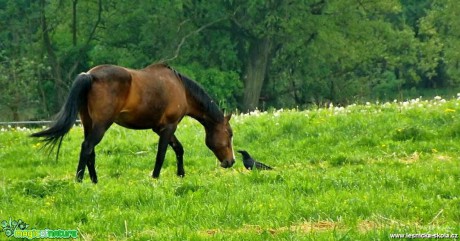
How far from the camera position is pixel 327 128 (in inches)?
622

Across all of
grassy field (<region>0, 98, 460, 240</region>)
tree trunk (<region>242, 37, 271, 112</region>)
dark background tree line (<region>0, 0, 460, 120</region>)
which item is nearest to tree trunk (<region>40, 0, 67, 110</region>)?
dark background tree line (<region>0, 0, 460, 120</region>)

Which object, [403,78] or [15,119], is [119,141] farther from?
[403,78]

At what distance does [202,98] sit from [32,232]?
647 centimetres

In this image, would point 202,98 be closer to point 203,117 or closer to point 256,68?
point 203,117

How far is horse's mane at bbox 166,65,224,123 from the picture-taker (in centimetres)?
1274

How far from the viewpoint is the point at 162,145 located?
39.4 feet

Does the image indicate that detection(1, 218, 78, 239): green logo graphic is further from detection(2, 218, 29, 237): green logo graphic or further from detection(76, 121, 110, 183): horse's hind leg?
detection(76, 121, 110, 183): horse's hind leg

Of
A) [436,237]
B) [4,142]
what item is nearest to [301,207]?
[436,237]

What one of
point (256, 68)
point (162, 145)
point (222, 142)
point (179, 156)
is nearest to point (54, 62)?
point (256, 68)

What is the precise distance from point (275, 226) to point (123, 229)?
5.43 feet

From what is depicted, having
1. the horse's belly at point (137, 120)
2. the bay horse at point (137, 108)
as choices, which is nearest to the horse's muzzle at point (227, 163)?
the bay horse at point (137, 108)

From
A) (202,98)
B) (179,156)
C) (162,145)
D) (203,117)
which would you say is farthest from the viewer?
(203,117)

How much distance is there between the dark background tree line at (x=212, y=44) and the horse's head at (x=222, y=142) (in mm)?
25799

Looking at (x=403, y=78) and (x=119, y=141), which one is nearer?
(x=119, y=141)
